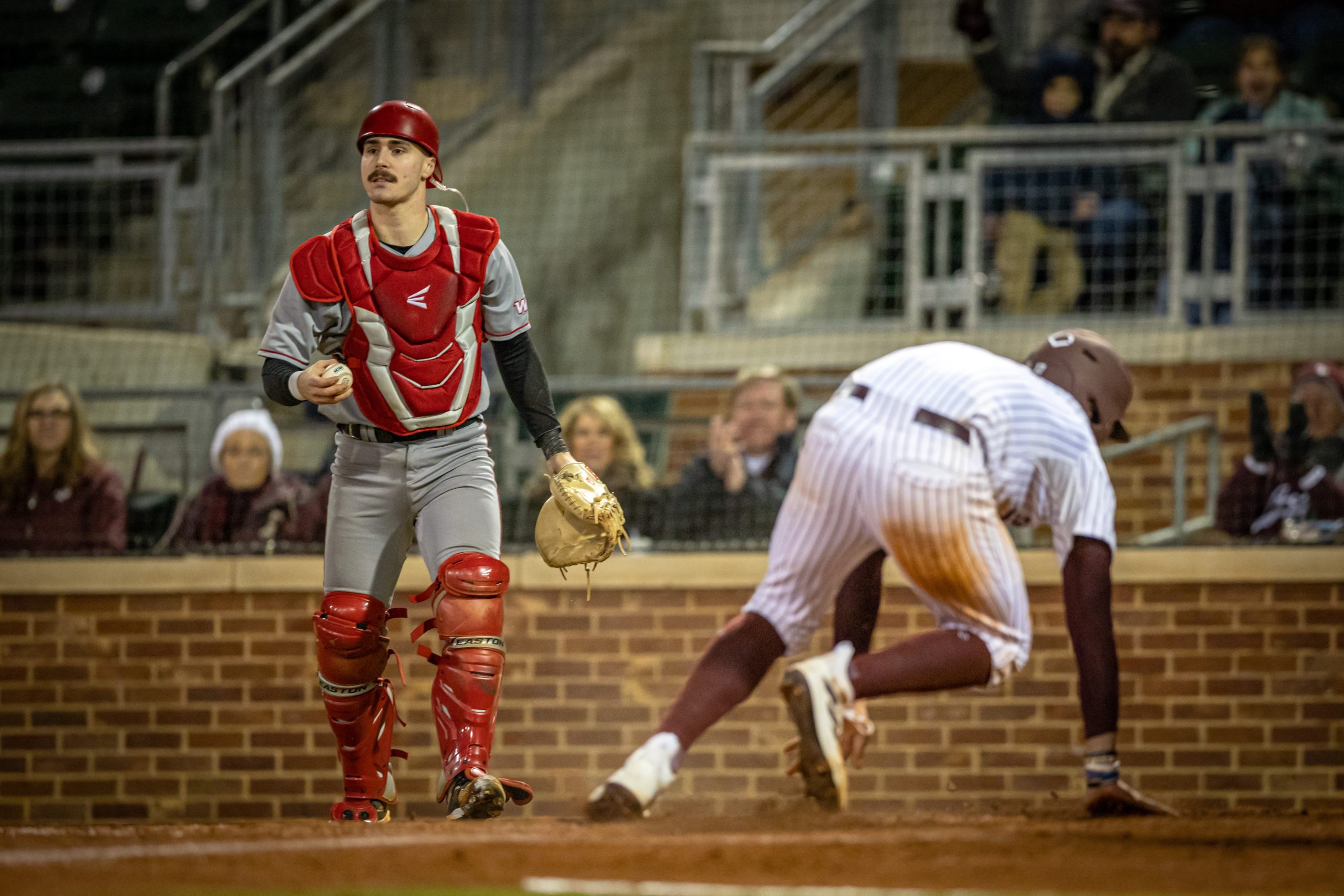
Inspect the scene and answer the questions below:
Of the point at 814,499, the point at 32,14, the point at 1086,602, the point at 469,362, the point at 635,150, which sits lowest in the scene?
the point at 1086,602

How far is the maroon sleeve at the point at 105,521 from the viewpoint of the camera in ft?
21.6

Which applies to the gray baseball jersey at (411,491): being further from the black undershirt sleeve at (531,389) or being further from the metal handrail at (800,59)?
the metal handrail at (800,59)

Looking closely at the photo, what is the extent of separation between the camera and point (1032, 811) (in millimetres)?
4379

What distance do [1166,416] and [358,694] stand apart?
14.4 ft

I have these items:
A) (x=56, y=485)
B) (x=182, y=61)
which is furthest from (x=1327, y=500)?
(x=182, y=61)

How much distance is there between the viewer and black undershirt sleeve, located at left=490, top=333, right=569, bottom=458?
441 cm

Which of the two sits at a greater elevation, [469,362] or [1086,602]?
[469,362]

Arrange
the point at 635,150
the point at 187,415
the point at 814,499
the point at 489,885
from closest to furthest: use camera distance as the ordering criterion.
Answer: the point at 489,885, the point at 814,499, the point at 187,415, the point at 635,150

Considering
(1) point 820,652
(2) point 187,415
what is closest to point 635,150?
(2) point 187,415

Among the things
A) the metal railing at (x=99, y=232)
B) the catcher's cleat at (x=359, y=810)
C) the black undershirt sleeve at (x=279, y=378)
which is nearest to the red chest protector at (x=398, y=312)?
the black undershirt sleeve at (x=279, y=378)

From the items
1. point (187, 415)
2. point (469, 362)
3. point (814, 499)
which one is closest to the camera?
point (814, 499)

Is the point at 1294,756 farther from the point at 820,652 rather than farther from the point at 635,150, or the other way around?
the point at 635,150

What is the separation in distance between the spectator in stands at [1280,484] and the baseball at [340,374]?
3.84 meters

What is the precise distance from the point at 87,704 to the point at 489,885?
3.93 metres
